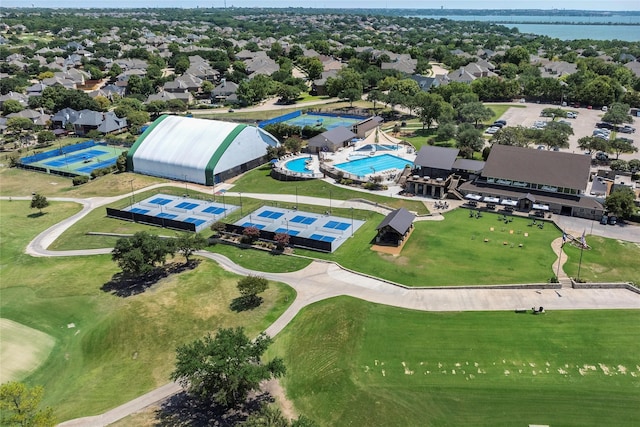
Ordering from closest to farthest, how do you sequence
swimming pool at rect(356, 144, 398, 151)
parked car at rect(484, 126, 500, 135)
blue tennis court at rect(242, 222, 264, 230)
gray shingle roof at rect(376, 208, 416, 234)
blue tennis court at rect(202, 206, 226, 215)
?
1. gray shingle roof at rect(376, 208, 416, 234)
2. blue tennis court at rect(242, 222, 264, 230)
3. blue tennis court at rect(202, 206, 226, 215)
4. swimming pool at rect(356, 144, 398, 151)
5. parked car at rect(484, 126, 500, 135)

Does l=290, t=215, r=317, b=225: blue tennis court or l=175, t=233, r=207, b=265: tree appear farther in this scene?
l=290, t=215, r=317, b=225: blue tennis court

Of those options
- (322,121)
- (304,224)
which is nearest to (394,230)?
(304,224)

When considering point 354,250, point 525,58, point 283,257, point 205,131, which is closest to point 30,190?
point 205,131

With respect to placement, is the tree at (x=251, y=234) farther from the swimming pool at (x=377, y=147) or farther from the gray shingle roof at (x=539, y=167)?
the swimming pool at (x=377, y=147)

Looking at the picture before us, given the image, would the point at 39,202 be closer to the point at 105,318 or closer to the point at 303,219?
the point at 105,318

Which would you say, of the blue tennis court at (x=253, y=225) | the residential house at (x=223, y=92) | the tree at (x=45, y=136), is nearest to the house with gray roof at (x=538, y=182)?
the blue tennis court at (x=253, y=225)

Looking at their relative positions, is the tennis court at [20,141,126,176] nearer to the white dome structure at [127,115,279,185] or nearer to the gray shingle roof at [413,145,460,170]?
the white dome structure at [127,115,279,185]

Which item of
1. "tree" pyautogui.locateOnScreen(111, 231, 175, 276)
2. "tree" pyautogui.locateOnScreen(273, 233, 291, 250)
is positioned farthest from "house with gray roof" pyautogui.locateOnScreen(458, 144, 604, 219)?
"tree" pyautogui.locateOnScreen(111, 231, 175, 276)
